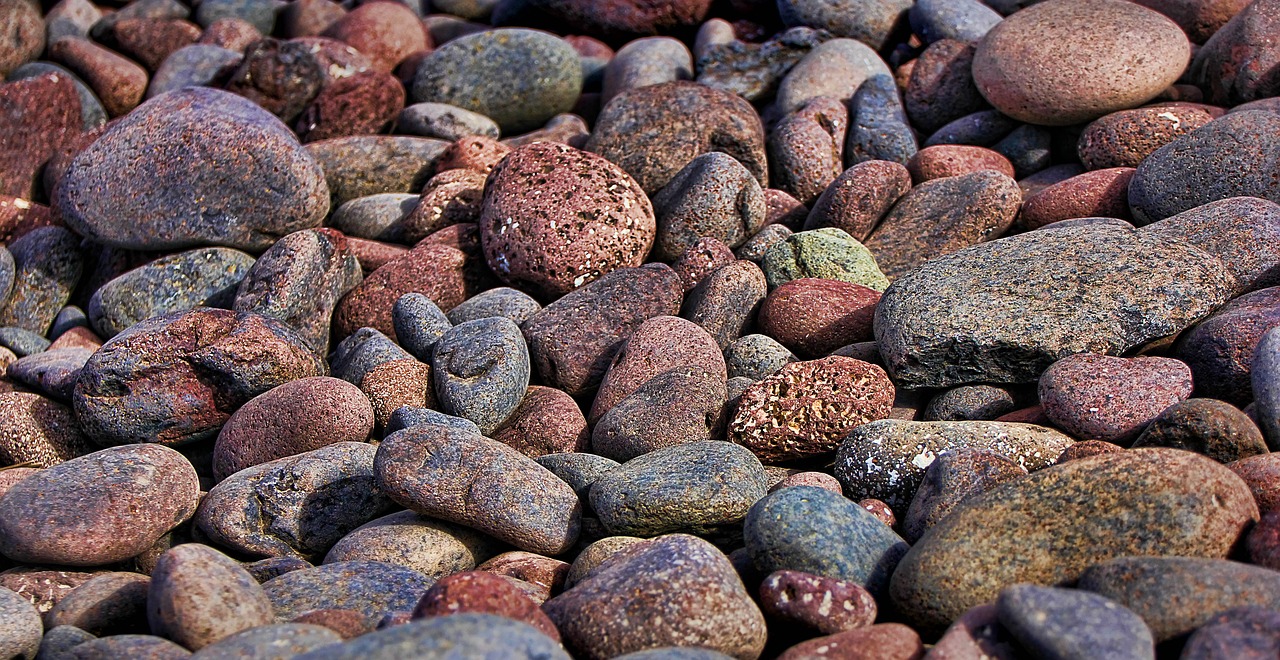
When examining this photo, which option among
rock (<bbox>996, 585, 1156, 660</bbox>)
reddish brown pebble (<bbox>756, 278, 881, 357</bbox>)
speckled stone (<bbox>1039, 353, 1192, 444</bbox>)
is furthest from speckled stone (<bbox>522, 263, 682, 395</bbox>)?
rock (<bbox>996, 585, 1156, 660</bbox>)

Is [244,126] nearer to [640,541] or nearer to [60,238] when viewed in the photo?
[60,238]

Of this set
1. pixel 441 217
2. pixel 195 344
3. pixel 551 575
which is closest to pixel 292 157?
pixel 441 217

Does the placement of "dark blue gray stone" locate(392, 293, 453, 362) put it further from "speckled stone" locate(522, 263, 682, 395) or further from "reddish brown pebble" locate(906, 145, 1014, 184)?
"reddish brown pebble" locate(906, 145, 1014, 184)

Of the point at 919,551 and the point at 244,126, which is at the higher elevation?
the point at 244,126

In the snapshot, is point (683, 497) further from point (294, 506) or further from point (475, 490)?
point (294, 506)

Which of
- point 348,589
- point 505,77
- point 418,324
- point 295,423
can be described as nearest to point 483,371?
point 418,324
